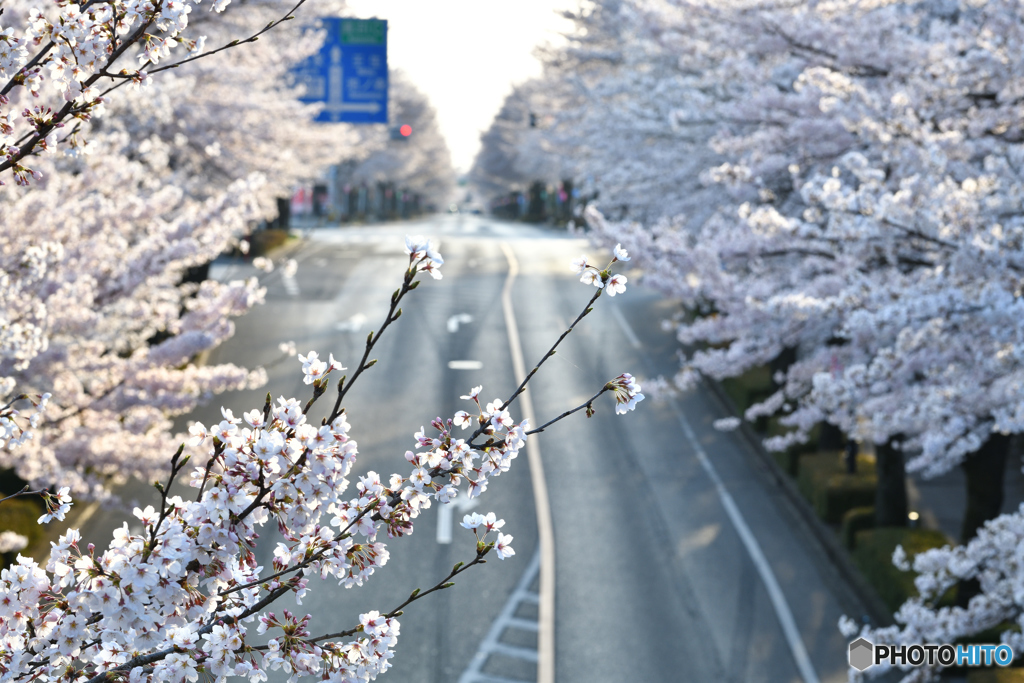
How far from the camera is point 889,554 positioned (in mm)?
11703

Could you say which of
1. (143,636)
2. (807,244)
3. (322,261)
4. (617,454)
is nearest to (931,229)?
(807,244)

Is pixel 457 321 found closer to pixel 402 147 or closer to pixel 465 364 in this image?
pixel 465 364

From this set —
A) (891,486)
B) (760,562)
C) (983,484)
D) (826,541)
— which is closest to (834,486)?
(826,541)

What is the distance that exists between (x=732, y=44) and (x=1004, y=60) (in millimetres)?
4983

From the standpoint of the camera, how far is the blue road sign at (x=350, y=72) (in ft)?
68.4

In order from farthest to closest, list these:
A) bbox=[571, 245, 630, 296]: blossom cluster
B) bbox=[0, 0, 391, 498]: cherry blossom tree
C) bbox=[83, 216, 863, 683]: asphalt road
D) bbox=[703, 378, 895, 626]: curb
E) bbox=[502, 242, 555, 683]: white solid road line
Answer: bbox=[703, 378, 895, 626]: curb, bbox=[83, 216, 863, 683]: asphalt road, bbox=[502, 242, 555, 683]: white solid road line, bbox=[0, 0, 391, 498]: cherry blossom tree, bbox=[571, 245, 630, 296]: blossom cluster

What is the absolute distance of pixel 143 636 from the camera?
9.33ft

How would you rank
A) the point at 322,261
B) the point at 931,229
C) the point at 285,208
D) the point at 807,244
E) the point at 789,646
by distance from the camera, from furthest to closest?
the point at 285,208
the point at 322,261
the point at 789,646
the point at 807,244
the point at 931,229

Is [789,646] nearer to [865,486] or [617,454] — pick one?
[865,486]

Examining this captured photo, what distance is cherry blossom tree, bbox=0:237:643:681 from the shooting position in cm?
271

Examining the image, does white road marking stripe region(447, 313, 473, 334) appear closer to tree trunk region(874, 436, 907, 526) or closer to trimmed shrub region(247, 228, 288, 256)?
trimmed shrub region(247, 228, 288, 256)

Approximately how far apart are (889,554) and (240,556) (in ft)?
35.2

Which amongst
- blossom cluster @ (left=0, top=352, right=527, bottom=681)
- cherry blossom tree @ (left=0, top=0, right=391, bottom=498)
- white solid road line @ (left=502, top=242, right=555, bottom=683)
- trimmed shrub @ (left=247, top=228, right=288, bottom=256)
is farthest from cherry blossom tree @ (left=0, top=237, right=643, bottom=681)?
trimmed shrub @ (left=247, top=228, right=288, bottom=256)

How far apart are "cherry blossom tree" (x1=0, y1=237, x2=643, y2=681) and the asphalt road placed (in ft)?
4.95
